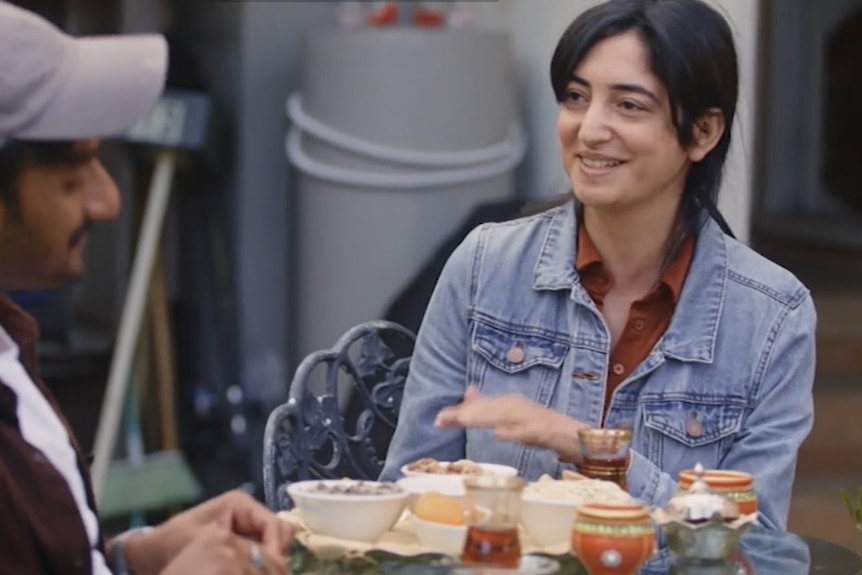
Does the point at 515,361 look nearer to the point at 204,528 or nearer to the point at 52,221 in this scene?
the point at 204,528

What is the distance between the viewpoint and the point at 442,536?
7.55 feet

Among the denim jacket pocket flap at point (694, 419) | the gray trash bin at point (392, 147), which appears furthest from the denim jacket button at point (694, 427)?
the gray trash bin at point (392, 147)

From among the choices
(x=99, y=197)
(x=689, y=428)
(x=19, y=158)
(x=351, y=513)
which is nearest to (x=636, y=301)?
(x=689, y=428)

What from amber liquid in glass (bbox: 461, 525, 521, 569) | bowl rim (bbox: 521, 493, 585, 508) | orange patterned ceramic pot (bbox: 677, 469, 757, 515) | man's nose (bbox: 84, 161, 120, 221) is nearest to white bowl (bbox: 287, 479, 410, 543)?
bowl rim (bbox: 521, 493, 585, 508)

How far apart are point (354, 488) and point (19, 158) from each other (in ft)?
2.39

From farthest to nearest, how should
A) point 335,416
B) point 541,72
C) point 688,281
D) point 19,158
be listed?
point 541,72 < point 335,416 < point 688,281 < point 19,158

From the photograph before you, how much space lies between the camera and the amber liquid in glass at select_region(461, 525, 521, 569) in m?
2.02

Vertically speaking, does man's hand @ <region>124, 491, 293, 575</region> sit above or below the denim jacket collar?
below

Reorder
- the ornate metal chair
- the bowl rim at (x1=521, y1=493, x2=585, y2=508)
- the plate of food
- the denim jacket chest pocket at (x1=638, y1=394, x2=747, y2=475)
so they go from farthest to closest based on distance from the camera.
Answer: the ornate metal chair, the denim jacket chest pocket at (x1=638, y1=394, x2=747, y2=475), the plate of food, the bowl rim at (x1=521, y1=493, x2=585, y2=508)

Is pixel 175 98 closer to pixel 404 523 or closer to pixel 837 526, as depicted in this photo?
pixel 837 526

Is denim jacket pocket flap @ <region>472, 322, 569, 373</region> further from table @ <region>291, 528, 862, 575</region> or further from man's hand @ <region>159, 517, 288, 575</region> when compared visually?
man's hand @ <region>159, 517, 288, 575</region>

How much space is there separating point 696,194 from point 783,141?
5071 millimetres

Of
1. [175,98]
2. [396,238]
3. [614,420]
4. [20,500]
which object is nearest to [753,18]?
[396,238]

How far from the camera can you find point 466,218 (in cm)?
548
